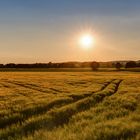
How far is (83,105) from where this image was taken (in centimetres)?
2272

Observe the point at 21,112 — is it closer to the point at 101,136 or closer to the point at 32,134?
the point at 32,134

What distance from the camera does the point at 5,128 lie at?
15102 mm

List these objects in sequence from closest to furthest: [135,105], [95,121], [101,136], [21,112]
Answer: [101,136] → [95,121] → [21,112] → [135,105]

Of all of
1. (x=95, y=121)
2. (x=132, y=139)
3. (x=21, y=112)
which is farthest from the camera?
(x=21, y=112)

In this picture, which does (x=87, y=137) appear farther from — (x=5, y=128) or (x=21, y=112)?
(x=21, y=112)

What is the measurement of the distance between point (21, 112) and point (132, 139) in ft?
27.8

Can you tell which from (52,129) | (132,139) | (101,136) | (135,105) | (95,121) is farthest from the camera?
(135,105)

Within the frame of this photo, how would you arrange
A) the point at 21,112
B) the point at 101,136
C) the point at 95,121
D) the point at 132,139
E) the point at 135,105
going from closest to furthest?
the point at 132,139 < the point at 101,136 < the point at 95,121 < the point at 21,112 < the point at 135,105

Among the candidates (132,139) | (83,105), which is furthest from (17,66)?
(132,139)

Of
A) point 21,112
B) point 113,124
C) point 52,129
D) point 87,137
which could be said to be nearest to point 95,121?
point 113,124

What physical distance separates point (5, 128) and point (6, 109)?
4854 mm

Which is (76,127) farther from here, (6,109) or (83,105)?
(83,105)

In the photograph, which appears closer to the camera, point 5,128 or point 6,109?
point 5,128

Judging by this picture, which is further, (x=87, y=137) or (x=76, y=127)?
(x=76, y=127)
